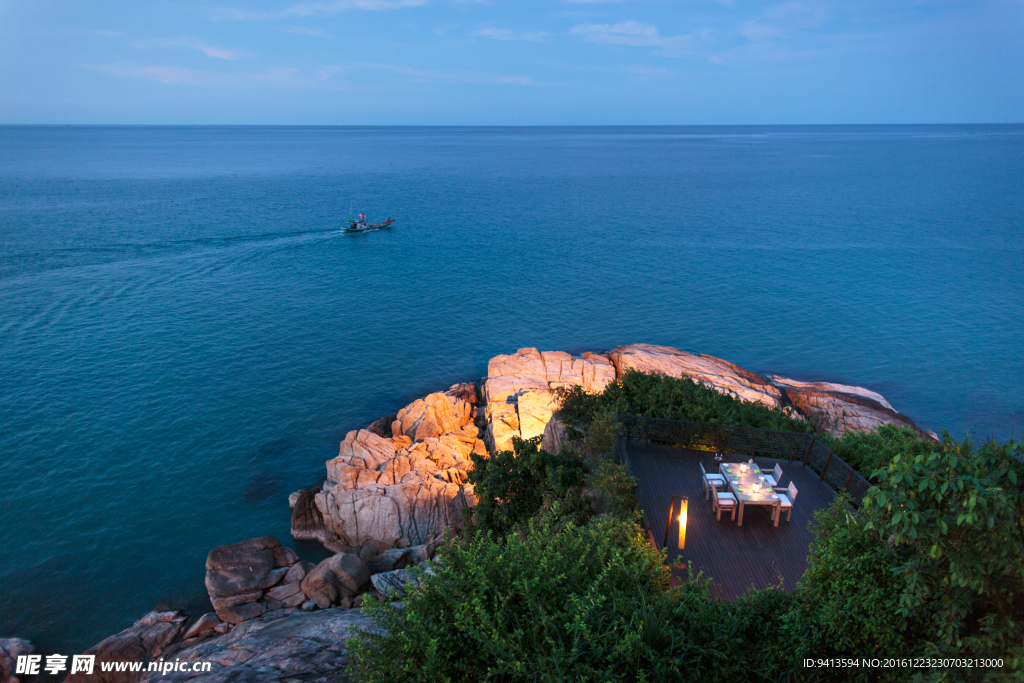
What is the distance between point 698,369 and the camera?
33.2 metres

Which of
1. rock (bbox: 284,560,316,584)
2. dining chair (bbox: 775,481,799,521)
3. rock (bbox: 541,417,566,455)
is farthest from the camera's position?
rock (bbox: 284,560,316,584)

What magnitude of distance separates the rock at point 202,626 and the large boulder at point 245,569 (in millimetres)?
463

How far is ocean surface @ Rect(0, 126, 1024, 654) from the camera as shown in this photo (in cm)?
2761

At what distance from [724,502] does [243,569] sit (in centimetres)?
1928

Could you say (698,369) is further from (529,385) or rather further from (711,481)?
(711,481)

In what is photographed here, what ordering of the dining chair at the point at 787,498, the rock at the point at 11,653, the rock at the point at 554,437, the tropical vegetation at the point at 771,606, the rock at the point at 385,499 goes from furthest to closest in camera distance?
1. the rock at the point at 385,499
2. the rock at the point at 554,437
3. the rock at the point at 11,653
4. the dining chair at the point at 787,498
5. the tropical vegetation at the point at 771,606

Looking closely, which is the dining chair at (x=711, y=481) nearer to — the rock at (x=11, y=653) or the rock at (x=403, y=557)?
the rock at (x=403, y=557)

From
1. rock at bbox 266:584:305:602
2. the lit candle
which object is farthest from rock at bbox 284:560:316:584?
the lit candle

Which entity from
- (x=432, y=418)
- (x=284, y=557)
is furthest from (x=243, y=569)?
(x=432, y=418)

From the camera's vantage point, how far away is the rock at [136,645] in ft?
61.0

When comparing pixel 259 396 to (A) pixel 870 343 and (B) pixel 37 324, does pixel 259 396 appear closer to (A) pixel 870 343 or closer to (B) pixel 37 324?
(B) pixel 37 324

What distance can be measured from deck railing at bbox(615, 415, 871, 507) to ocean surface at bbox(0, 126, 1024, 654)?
667 inches

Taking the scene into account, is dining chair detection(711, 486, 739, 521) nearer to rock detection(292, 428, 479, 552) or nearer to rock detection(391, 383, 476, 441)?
rock detection(292, 428, 479, 552)

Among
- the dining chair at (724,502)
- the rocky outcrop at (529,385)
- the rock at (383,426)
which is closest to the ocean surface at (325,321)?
the rock at (383,426)
